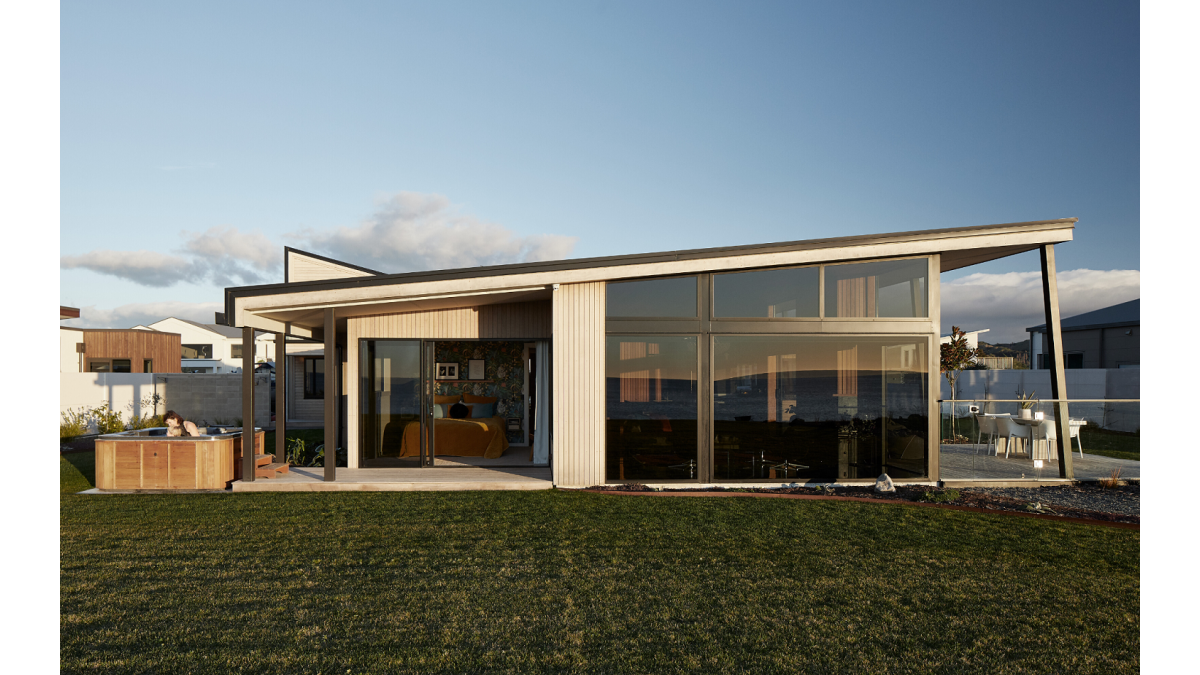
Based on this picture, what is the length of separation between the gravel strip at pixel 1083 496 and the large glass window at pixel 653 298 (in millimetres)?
4384

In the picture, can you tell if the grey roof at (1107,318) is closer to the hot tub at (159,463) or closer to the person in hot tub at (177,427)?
the hot tub at (159,463)

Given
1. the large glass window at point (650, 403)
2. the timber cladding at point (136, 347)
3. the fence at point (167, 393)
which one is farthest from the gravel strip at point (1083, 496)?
the timber cladding at point (136, 347)

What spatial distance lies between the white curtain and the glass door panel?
75.2 inches

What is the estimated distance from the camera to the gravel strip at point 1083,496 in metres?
6.75

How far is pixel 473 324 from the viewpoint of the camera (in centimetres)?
922

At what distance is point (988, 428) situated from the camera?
8.52m

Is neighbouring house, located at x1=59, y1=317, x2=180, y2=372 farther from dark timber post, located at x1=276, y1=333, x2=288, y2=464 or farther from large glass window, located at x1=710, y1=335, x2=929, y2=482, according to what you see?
large glass window, located at x1=710, y1=335, x2=929, y2=482

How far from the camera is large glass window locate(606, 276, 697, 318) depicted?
769cm

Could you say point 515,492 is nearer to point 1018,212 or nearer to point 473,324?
point 473,324

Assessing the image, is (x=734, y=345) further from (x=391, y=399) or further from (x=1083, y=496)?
(x=391, y=399)

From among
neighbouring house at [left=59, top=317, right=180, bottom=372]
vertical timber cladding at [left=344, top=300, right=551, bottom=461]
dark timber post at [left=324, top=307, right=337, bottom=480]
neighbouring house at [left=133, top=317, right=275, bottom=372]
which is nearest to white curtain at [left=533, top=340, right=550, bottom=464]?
vertical timber cladding at [left=344, top=300, right=551, bottom=461]

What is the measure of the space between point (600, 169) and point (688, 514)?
1105cm

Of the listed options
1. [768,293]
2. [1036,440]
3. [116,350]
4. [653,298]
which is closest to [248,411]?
[653,298]
